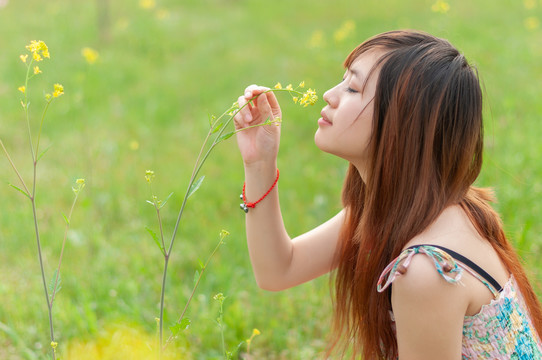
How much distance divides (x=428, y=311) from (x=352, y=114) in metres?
0.45

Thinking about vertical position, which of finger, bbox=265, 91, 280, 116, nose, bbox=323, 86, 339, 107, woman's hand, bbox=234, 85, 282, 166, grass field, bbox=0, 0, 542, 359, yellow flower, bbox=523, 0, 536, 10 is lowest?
A: grass field, bbox=0, 0, 542, 359

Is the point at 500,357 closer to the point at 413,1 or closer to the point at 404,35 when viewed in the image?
the point at 404,35

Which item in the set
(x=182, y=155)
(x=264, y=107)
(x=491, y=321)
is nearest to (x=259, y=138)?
(x=264, y=107)

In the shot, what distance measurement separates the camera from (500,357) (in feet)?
4.23

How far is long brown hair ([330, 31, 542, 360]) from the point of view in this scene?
50.6 inches

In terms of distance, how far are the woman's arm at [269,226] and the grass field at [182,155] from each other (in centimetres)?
42

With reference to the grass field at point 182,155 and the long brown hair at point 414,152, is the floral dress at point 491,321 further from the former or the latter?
the grass field at point 182,155

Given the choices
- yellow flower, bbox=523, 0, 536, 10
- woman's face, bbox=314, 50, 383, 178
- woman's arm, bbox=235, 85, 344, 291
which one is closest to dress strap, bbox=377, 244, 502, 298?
woman's face, bbox=314, 50, 383, 178

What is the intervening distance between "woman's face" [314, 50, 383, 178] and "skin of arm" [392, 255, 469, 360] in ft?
0.97

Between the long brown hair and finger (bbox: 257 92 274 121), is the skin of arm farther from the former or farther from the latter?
finger (bbox: 257 92 274 121)

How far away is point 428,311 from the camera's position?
3.82 feet

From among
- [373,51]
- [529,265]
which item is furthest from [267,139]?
[529,265]

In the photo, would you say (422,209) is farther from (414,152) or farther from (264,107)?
(264,107)

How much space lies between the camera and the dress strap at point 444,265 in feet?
3.85
